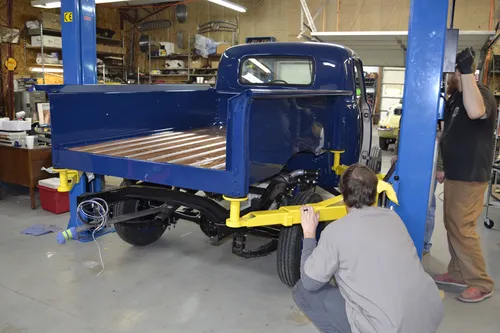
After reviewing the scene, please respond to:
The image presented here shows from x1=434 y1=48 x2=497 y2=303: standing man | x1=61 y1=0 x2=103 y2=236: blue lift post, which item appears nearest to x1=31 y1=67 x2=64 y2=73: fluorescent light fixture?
x1=61 y1=0 x2=103 y2=236: blue lift post

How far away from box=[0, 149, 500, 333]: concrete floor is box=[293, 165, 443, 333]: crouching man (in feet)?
3.41

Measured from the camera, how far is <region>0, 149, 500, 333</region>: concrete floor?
3062mm

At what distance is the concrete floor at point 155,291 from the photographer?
3.06m

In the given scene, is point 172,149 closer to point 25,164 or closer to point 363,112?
point 363,112

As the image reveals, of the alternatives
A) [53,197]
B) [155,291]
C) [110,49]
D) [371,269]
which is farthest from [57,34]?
[371,269]

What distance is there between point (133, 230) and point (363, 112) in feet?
9.92

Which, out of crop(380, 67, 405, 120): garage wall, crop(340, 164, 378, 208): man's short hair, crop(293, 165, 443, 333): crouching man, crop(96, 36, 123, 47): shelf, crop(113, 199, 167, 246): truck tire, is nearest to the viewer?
crop(293, 165, 443, 333): crouching man

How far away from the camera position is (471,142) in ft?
11.1

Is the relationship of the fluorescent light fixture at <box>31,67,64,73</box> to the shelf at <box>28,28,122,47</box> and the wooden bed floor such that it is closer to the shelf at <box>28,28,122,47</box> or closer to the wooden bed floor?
the shelf at <box>28,28,122,47</box>

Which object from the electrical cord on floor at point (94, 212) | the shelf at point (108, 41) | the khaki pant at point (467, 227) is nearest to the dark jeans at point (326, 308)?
the khaki pant at point (467, 227)

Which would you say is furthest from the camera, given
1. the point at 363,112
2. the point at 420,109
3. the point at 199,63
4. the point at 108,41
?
the point at 108,41

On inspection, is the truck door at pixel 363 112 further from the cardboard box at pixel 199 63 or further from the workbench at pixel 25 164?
the cardboard box at pixel 199 63

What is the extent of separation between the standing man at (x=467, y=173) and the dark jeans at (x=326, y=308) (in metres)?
1.65

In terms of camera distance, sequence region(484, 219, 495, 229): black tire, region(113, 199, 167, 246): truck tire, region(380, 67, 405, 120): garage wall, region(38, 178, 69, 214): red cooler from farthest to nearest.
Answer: region(380, 67, 405, 120): garage wall
region(38, 178, 69, 214): red cooler
region(484, 219, 495, 229): black tire
region(113, 199, 167, 246): truck tire
